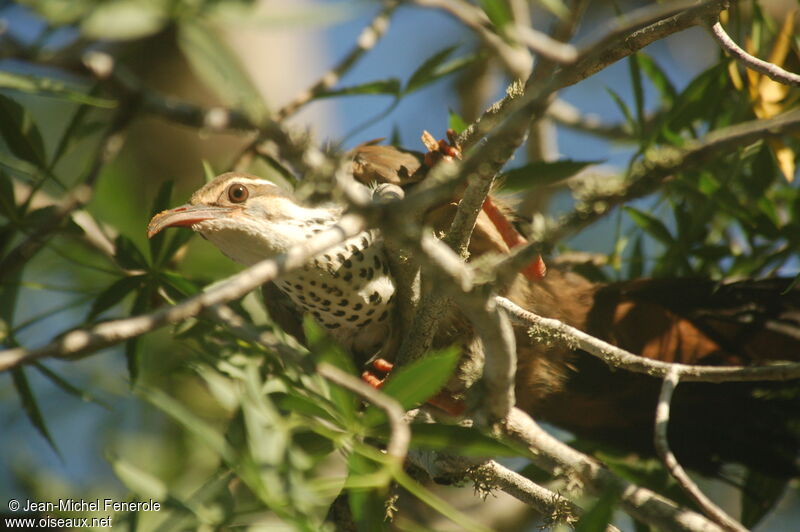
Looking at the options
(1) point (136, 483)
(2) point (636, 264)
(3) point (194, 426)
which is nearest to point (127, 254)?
(1) point (136, 483)

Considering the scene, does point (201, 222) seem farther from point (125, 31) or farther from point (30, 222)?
point (125, 31)

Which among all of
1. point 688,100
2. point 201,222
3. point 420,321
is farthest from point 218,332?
point 688,100

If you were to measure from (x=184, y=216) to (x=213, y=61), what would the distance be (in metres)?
1.23

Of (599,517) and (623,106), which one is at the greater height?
(623,106)

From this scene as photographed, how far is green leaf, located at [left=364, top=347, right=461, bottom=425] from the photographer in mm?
1683

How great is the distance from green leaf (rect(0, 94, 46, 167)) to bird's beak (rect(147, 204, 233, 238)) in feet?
1.33

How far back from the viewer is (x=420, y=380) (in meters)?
1.71

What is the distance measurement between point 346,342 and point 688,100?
5.28 ft

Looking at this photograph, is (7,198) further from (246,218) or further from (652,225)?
(652,225)

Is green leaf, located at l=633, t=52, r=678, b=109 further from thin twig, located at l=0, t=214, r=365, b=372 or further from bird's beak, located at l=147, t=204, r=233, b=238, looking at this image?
thin twig, located at l=0, t=214, r=365, b=372

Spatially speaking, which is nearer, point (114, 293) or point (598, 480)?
point (598, 480)

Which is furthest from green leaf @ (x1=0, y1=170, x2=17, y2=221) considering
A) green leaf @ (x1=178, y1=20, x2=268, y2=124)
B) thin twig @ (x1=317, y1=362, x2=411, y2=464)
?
thin twig @ (x1=317, y1=362, x2=411, y2=464)

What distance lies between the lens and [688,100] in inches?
112

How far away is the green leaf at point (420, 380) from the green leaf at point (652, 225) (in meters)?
1.62
